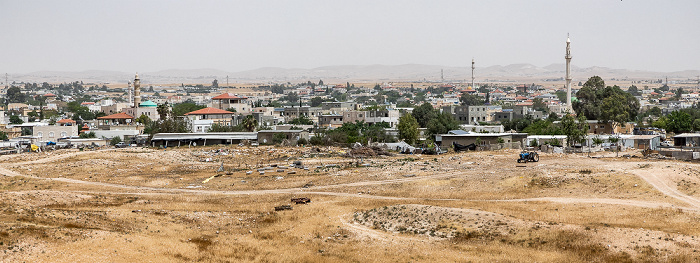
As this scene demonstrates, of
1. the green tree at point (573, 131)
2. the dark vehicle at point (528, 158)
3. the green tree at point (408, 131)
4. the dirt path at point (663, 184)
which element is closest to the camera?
the dirt path at point (663, 184)

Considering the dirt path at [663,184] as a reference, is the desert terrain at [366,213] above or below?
below

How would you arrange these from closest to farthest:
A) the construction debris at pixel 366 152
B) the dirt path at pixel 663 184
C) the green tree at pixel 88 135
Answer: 1. the dirt path at pixel 663 184
2. the construction debris at pixel 366 152
3. the green tree at pixel 88 135

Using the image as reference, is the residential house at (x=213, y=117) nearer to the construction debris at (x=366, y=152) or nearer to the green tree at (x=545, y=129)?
the construction debris at (x=366, y=152)

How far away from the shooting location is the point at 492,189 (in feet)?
123

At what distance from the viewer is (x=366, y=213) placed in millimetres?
32312

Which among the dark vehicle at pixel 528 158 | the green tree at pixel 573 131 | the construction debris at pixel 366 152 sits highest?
the green tree at pixel 573 131

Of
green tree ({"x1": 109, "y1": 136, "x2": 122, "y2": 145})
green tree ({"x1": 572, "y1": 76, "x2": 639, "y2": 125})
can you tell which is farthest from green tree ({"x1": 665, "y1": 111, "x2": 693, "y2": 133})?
green tree ({"x1": 109, "y1": 136, "x2": 122, "y2": 145})

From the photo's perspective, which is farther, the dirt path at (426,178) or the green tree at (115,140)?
the green tree at (115,140)

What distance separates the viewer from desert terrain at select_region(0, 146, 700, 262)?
25.4 m

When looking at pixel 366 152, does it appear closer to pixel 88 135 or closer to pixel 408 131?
pixel 408 131

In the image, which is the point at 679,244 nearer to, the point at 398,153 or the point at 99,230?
the point at 99,230

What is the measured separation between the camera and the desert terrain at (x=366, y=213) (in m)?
25.4

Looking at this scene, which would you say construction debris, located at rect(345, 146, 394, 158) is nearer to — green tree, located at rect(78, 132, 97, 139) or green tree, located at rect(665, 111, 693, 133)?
green tree, located at rect(78, 132, 97, 139)

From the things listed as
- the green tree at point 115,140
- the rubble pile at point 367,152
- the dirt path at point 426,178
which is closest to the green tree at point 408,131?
the rubble pile at point 367,152
